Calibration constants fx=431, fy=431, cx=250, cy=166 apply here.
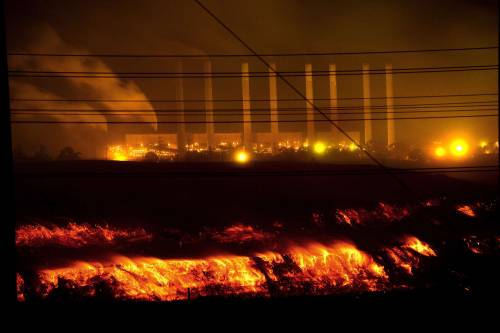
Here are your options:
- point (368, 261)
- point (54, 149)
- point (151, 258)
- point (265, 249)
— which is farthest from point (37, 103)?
point (368, 261)

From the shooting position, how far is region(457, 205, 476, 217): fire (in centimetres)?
2384

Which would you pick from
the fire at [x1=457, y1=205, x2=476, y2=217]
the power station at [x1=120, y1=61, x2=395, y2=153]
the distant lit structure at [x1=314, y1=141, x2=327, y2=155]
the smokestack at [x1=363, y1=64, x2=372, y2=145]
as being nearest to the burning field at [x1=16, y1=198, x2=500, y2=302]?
the fire at [x1=457, y1=205, x2=476, y2=217]

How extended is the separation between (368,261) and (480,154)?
18652mm

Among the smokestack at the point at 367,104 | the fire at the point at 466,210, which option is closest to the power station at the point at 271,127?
the smokestack at the point at 367,104

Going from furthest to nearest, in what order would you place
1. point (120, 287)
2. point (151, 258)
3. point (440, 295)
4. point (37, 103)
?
point (37, 103) < point (151, 258) < point (120, 287) < point (440, 295)

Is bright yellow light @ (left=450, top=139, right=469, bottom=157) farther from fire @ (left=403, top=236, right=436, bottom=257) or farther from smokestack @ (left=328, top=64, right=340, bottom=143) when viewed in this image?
fire @ (left=403, top=236, right=436, bottom=257)

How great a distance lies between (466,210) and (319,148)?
15150 millimetres

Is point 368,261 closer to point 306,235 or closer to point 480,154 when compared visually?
point 306,235

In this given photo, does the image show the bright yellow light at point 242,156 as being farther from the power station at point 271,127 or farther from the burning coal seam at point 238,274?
the burning coal seam at point 238,274

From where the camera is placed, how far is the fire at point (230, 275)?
18594 millimetres

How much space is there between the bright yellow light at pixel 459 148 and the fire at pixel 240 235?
21.7 m

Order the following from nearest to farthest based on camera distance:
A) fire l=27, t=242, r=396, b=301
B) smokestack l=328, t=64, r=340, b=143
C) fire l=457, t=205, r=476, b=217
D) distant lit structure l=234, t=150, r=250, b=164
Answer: fire l=27, t=242, r=396, b=301 < fire l=457, t=205, r=476, b=217 < smokestack l=328, t=64, r=340, b=143 < distant lit structure l=234, t=150, r=250, b=164

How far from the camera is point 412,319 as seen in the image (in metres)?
9.48

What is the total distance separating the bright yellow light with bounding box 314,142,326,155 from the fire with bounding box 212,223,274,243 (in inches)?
612
